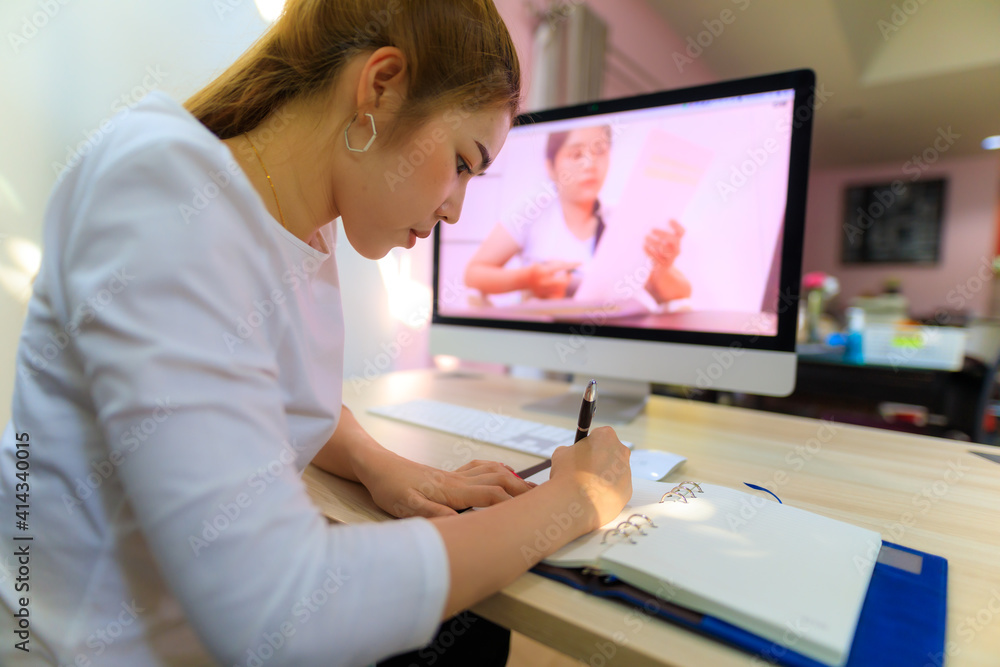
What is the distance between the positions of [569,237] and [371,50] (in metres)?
0.54

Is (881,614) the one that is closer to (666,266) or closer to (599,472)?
(599,472)

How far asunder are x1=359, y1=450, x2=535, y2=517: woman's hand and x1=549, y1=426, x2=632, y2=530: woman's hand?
0.06 meters

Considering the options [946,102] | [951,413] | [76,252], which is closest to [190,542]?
[76,252]

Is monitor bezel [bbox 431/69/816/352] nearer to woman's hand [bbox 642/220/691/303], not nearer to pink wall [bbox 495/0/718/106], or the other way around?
woman's hand [bbox 642/220/691/303]

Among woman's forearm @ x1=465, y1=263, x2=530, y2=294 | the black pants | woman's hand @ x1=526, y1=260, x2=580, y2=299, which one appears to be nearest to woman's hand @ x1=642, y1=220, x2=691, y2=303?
woman's hand @ x1=526, y1=260, x2=580, y2=299

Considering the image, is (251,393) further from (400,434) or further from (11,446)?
(400,434)

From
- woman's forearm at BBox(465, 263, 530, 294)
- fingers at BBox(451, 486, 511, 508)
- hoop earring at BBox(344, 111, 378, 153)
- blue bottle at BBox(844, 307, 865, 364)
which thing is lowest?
fingers at BBox(451, 486, 511, 508)

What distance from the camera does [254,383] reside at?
1.17 ft

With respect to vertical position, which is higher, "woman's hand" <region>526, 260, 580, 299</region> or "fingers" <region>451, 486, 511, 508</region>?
"woman's hand" <region>526, 260, 580, 299</region>

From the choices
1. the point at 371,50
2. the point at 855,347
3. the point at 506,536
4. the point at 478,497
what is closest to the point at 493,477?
the point at 478,497

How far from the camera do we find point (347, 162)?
0.54 metres

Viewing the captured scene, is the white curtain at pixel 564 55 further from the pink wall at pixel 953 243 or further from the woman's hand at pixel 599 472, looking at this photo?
the pink wall at pixel 953 243

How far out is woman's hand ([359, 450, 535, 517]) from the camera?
52 centimetres

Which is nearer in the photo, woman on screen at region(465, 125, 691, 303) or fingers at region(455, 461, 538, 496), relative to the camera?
fingers at region(455, 461, 538, 496)
